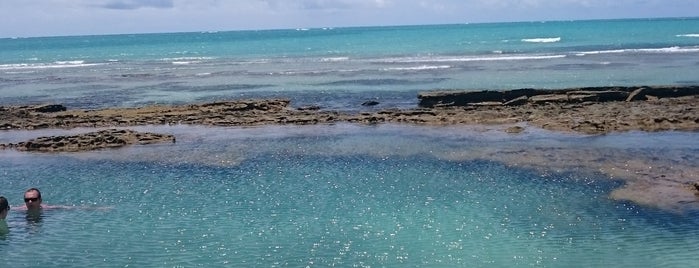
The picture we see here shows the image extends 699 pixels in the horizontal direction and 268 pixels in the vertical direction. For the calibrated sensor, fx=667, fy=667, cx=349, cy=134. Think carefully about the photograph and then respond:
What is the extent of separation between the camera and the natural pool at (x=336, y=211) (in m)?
14.8

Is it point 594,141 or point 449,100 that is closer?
point 594,141

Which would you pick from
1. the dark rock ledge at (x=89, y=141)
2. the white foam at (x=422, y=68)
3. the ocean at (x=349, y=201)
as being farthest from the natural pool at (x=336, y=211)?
the white foam at (x=422, y=68)

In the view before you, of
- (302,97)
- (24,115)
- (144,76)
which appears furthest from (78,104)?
(144,76)

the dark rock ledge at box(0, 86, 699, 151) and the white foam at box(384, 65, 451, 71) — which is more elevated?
the white foam at box(384, 65, 451, 71)

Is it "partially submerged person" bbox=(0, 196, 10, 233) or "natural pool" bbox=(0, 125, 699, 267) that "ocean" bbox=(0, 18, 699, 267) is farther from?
"partially submerged person" bbox=(0, 196, 10, 233)

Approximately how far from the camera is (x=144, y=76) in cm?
→ 6725

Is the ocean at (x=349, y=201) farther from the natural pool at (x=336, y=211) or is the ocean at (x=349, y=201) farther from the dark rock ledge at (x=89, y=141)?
the dark rock ledge at (x=89, y=141)

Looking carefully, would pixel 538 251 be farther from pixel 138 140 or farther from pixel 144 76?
pixel 144 76

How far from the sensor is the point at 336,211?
17.9 metres

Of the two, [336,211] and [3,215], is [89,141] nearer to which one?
[3,215]

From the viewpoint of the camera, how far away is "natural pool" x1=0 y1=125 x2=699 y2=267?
14.8 meters

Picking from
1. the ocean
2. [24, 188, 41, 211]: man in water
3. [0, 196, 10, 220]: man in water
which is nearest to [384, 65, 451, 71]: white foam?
the ocean

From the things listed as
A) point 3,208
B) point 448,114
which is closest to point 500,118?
point 448,114

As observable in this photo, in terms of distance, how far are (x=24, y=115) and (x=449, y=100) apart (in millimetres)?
23739
